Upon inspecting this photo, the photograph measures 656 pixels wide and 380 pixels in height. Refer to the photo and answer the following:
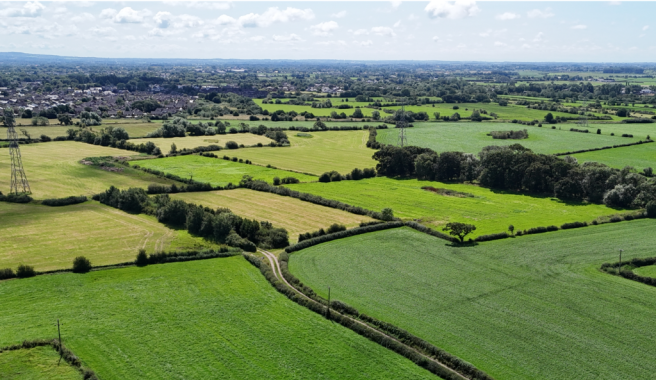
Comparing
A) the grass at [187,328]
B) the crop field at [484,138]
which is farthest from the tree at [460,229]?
the crop field at [484,138]

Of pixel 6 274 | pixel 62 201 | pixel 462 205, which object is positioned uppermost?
pixel 62 201

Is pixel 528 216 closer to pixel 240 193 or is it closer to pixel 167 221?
pixel 240 193

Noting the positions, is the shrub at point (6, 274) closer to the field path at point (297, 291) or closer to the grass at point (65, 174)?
the field path at point (297, 291)

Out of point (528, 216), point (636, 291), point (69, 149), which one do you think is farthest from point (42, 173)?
point (636, 291)

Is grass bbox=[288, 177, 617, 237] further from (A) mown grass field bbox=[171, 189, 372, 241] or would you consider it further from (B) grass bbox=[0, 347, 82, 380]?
(B) grass bbox=[0, 347, 82, 380]

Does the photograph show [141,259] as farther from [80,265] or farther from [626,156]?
[626,156]

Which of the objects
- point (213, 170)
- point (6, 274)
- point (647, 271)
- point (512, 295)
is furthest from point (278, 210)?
point (647, 271)
